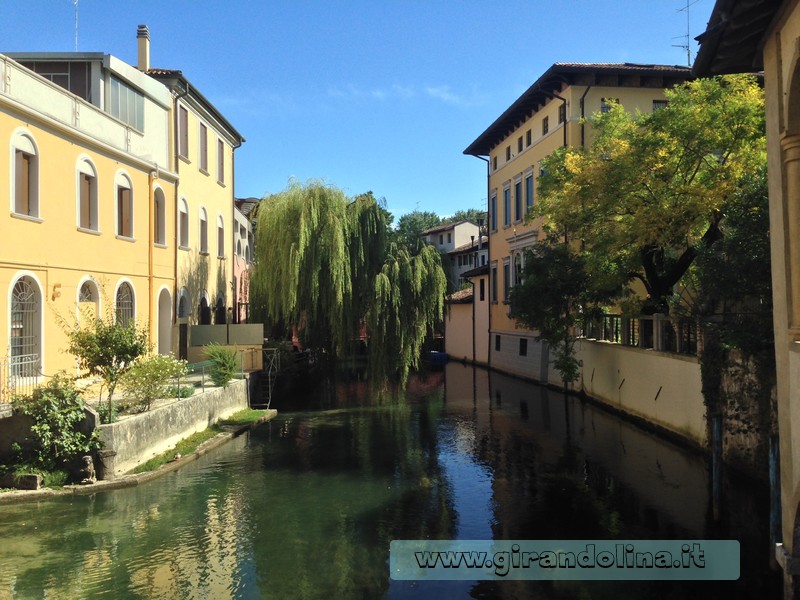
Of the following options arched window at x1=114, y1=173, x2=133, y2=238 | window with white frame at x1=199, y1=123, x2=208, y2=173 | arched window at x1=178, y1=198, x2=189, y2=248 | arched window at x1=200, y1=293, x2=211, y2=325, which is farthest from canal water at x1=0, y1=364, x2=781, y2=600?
window with white frame at x1=199, y1=123, x2=208, y2=173

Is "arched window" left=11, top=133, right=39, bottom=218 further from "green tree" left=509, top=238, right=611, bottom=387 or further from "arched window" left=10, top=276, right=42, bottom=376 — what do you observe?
Result: "green tree" left=509, top=238, right=611, bottom=387

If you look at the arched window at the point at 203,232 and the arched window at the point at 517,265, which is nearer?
the arched window at the point at 203,232

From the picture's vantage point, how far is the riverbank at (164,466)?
10375mm

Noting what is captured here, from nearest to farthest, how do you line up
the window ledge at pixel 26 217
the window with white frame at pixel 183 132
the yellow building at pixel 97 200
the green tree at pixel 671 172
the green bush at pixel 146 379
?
the green bush at pixel 146 379 < the window ledge at pixel 26 217 < the yellow building at pixel 97 200 < the green tree at pixel 671 172 < the window with white frame at pixel 183 132

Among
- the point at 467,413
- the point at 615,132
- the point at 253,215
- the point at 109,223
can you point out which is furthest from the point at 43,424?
the point at 253,215

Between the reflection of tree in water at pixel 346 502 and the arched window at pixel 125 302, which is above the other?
the arched window at pixel 125 302

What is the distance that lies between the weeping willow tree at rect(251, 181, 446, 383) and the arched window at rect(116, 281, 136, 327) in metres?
4.93

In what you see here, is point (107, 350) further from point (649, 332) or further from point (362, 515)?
point (649, 332)

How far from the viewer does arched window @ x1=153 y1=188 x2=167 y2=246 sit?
19.7m

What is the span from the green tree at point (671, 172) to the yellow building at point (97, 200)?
10681mm

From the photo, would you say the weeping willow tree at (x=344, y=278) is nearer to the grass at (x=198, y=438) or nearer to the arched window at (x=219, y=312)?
the arched window at (x=219, y=312)

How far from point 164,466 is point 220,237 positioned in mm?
15261

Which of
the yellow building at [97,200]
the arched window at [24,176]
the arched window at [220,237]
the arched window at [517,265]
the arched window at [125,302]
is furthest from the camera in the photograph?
the arched window at [517,265]

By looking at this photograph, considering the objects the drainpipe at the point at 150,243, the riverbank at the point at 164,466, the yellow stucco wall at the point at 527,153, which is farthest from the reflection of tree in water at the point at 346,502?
the yellow stucco wall at the point at 527,153
